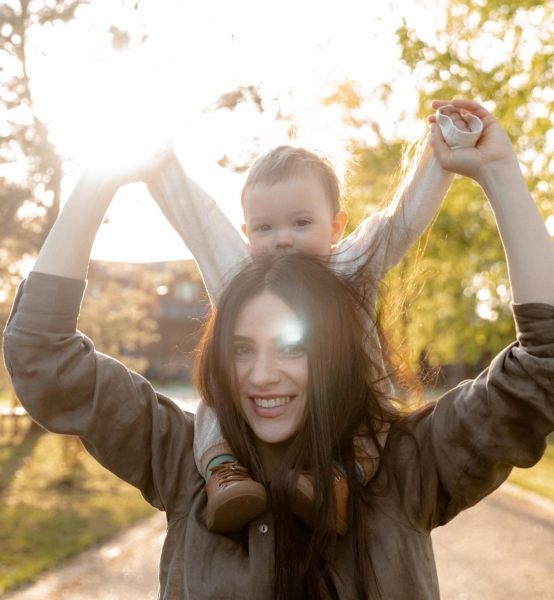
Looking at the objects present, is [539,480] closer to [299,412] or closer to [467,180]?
[467,180]

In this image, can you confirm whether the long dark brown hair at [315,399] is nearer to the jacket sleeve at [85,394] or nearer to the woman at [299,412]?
the woman at [299,412]

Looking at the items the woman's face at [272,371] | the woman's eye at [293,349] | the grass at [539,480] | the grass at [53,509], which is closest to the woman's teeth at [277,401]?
the woman's face at [272,371]

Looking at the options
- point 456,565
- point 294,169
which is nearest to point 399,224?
point 294,169

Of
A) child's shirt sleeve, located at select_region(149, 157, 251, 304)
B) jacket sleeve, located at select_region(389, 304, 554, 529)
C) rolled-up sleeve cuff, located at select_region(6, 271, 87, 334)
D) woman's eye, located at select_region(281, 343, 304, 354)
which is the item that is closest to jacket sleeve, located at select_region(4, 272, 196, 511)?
rolled-up sleeve cuff, located at select_region(6, 271, 87, 334)

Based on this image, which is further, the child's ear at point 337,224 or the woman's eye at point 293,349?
the child's ear at point 337,224

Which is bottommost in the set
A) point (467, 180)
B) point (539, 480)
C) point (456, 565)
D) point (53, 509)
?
point (539, 480)

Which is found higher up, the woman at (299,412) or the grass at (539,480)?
the woman at (299,412)

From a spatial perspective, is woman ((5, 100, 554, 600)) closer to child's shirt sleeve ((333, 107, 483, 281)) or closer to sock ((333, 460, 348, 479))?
sock ((333, 460, 348, 479))

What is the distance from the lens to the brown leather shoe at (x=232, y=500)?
6.26ft

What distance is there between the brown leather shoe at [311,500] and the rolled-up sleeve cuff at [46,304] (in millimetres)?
662

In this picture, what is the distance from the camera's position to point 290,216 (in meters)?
2.82

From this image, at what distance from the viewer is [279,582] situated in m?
1.93

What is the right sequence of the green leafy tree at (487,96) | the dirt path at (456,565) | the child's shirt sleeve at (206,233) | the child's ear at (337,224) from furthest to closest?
the green leafy tree at (487,96), the dirt path at (456,565), the child's ear at (337,224), the child's shirt sleeve at (206,233)

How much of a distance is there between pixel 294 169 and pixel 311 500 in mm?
1305
